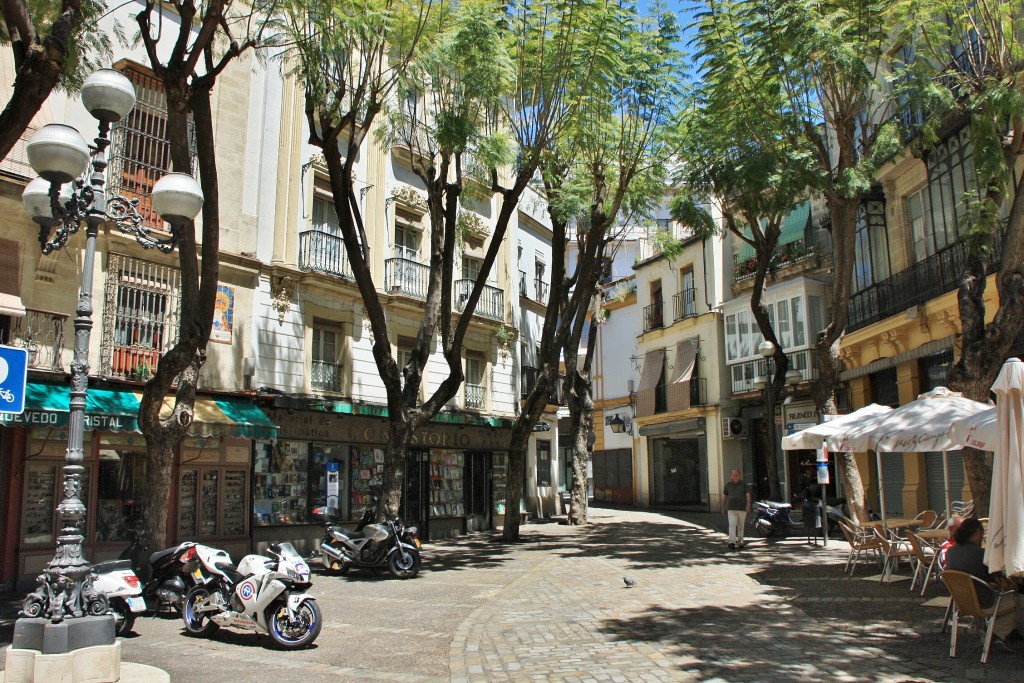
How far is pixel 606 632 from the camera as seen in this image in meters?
8.19

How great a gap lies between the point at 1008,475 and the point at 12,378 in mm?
7730

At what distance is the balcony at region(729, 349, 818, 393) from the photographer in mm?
24766

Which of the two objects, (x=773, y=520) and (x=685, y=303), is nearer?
(x=773, y=520)

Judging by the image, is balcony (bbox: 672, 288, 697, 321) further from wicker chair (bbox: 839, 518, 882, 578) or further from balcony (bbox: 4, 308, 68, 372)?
balcony (bbox: 4, 308, 68, 372)

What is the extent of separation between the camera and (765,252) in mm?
18562

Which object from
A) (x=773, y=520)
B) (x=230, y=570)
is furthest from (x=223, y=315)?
(x=773, y=520)

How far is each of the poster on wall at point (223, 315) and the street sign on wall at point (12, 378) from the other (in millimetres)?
9531

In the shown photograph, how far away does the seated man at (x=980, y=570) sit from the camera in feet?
21.7

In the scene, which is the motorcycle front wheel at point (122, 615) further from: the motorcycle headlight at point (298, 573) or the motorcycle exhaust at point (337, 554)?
the motorcycle exhaust at point (337, 554)

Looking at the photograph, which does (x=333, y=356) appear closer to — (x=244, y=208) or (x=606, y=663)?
(x=244, y=208)

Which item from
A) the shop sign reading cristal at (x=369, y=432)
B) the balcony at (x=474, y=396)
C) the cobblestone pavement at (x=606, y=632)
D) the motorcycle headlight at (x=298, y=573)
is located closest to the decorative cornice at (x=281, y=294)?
the shop sign reading cristal at (x=369, y=432)

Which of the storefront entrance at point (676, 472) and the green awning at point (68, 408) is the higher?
the green awning at point (68, 408)

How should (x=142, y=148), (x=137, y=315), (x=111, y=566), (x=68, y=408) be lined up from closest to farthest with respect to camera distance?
1. (x=111, y=566)
2. (x=68, y=408)
3. (x=137, y=315)
4. (x=142, y=148)

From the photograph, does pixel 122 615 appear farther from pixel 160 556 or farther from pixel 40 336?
pixel 40 336
